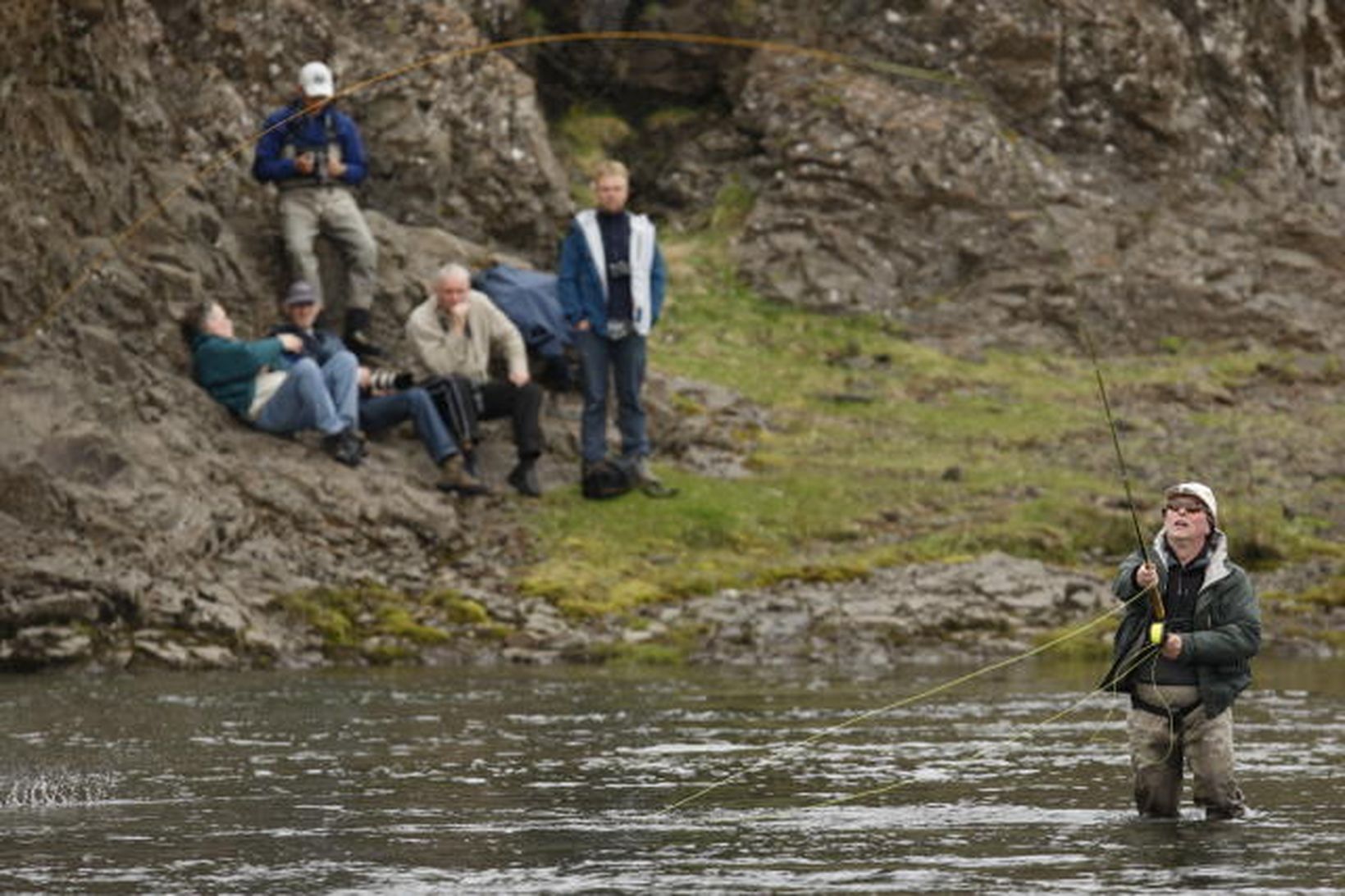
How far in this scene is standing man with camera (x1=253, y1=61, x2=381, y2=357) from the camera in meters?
20.8

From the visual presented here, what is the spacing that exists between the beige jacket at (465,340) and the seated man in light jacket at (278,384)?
88cm

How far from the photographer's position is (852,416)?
987 inches

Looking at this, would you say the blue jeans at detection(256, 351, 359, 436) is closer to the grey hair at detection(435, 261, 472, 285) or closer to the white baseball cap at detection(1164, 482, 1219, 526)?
the grey hair at detection(435, 261, 472, 285)

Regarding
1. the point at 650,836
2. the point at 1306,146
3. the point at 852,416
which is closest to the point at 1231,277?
the point at 1306,146

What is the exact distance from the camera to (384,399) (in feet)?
66.3

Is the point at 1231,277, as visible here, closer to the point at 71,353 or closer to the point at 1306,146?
the point at 1306,146

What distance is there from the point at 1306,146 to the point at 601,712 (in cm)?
2203

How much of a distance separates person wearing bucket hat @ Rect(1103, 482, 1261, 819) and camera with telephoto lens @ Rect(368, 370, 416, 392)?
37.3 feet

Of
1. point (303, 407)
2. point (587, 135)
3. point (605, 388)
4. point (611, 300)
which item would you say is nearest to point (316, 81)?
point (303, 407)

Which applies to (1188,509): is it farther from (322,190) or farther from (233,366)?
(322,190)

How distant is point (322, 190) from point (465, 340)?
1861 mm

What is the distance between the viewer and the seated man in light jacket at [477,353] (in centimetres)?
2047

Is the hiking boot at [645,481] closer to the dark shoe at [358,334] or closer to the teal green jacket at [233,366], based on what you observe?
the dark shoe at [358,334]

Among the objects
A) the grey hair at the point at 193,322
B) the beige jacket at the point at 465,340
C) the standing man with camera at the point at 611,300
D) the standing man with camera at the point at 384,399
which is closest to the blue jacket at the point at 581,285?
the standing man with camera at the point at 611,300
